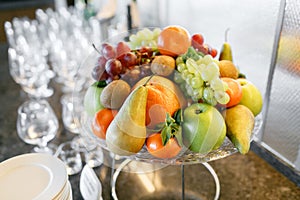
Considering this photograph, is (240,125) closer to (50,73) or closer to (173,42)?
(173,42)

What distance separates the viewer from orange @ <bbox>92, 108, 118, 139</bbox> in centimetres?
54

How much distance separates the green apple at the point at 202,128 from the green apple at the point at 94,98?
16 centimetres

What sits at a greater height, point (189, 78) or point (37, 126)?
point (189, 78)

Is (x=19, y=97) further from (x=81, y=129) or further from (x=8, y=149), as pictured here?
(x=81, y=129)

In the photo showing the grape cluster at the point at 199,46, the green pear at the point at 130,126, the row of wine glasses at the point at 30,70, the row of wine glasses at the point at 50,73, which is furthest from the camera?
the row of wine glasses at the point at 30,70

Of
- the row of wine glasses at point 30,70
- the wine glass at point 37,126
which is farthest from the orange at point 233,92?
the row of wine glasses at point 30,70

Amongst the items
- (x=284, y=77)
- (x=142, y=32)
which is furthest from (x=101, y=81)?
(x=284, y=77)

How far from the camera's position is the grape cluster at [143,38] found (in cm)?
65

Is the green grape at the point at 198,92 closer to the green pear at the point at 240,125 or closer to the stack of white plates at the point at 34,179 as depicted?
the green pear at the point at 240,125

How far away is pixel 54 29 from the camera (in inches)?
59.5

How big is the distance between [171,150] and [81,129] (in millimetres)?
208

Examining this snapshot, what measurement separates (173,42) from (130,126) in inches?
7.5

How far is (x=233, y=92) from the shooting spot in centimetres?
55

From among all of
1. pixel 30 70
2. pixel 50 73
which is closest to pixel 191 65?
pixel 30 70
